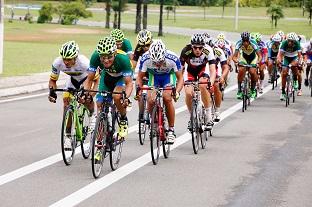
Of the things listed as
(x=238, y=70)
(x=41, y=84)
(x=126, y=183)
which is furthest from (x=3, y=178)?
(x=41, y=84)

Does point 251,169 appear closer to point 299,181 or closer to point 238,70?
point 299,181

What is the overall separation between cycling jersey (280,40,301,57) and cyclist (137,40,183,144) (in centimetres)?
946

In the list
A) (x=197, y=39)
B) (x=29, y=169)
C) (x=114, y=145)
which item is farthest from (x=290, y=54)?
(x=29, y=169)

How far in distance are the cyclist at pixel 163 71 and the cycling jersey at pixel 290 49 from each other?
9.46 meters

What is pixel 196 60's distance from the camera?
47.9 feet

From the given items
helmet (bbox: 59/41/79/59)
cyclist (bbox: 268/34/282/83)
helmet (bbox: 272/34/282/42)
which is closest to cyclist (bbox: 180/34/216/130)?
helmet (bbox: 59/41/79/59)

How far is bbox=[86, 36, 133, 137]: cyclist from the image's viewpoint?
37.3 feet

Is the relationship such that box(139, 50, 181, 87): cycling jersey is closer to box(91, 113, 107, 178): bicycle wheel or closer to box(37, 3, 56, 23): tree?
box(91, 113, 107, 178): bicycle wheel

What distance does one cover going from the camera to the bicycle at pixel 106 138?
35.7 ft

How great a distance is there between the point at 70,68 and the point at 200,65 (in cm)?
303

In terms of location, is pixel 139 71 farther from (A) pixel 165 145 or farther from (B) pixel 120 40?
(B) pixel 120 40

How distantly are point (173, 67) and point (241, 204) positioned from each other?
12.6 ft

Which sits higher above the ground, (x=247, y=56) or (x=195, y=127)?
(x=247, y=56)

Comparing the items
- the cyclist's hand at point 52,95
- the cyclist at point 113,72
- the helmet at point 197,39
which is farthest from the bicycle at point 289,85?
the cyclist's hand at point 52,95
